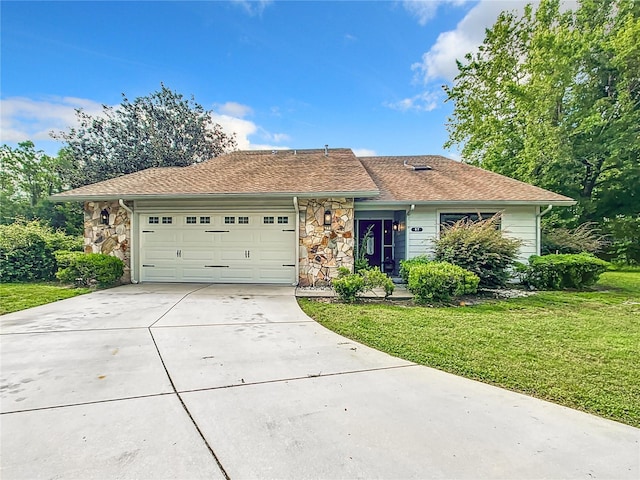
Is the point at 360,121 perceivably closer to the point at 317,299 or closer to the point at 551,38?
the point at 551,38

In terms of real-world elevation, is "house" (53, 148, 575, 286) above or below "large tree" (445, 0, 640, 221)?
below

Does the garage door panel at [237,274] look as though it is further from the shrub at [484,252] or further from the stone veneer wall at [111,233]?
the shrub at [484,252]

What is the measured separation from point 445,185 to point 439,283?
4.86m

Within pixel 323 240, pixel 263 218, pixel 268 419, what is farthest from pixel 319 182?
pixel 268 419

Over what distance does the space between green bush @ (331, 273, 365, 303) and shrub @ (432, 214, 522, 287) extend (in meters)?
2.70

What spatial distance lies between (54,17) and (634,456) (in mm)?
14168

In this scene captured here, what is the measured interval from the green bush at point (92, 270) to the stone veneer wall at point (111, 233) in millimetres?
498

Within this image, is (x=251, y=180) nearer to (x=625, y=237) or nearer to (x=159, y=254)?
(x=159, y=254)

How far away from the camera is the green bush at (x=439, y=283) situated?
6539 mm

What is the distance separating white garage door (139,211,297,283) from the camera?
8883 mm

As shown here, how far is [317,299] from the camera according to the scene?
7062mm

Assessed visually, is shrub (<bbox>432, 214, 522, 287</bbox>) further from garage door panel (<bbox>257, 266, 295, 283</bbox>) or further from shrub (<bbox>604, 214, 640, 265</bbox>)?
shrub (<bbox>604, 214, 640, 265</bbox>)

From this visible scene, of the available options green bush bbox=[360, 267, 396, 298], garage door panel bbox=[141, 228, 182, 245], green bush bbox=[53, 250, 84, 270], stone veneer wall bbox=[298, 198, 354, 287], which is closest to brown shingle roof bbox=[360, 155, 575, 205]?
stone veneer wall bbox=[298, 198, 354, 287]

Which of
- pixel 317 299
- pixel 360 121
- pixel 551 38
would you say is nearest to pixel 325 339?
pixel 317 299
